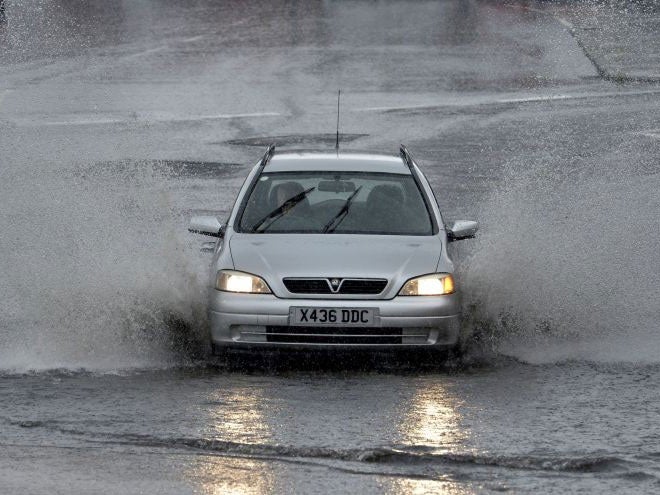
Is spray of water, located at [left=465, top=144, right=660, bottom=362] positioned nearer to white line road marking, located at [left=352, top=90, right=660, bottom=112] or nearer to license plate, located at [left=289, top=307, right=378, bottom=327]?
license plate, located at [left=289, top=307, right=378, bottom=327]

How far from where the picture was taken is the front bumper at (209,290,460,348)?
33.3 ft

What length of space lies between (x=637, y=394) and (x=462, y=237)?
6.71ft

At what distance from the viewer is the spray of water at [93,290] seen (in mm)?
10875

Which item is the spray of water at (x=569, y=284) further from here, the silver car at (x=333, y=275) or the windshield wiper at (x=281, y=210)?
the windshield wiper at (x=281, y=210)

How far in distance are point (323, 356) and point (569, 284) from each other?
266cm

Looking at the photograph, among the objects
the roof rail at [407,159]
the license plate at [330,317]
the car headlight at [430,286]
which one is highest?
the roof rail at [407,159]

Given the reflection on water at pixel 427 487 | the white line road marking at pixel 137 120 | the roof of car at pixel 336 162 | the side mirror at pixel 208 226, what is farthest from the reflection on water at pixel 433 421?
the white line road marking at pixel 137 120

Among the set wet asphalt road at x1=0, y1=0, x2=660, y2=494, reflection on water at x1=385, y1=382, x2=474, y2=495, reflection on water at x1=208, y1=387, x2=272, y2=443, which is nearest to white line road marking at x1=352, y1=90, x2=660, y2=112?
wet asphalt road at x1=0, y1=0, x2=660, y2=494

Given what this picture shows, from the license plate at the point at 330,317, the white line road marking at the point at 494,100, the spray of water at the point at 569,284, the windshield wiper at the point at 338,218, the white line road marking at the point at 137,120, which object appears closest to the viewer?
the license plate at the point at 330,317

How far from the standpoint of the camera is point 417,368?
10.5 metres

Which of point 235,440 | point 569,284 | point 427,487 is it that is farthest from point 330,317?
point 569,284

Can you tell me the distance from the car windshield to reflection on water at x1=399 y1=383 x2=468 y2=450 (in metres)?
1.79

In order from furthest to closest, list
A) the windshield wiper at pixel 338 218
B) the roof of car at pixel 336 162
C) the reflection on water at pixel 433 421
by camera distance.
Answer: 1. the roof of car at pixel 336 162
2. the windshield wiper at pixel 338 218
3. the reflection on water at pixel 433 421

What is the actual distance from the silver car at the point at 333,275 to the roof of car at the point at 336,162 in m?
0.44
